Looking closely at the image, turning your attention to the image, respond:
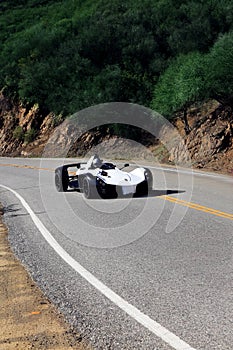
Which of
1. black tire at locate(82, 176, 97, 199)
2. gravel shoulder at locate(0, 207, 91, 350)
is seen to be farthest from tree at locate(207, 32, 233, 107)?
gravel shoulder at locate(0, 207, 91, 350)

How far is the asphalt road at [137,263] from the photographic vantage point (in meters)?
5.30

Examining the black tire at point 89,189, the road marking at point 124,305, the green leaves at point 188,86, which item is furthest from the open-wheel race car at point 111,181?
the green leaves at point 188,86

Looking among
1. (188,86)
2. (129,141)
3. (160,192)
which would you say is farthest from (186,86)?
(160,192)

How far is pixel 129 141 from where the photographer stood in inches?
1350

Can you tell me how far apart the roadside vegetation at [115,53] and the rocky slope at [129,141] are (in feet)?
3.29

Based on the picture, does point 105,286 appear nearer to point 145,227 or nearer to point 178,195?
point 145,227

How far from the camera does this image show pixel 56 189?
18031mm

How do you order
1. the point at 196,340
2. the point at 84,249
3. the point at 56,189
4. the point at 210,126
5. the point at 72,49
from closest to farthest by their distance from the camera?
the point at 196,340 → the point at 84,249 → the point at 56,189 → the point at 210,126 → the point at 72,49

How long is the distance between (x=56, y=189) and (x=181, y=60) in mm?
16972

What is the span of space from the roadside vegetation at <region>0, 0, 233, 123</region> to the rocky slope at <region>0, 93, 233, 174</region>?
100cm

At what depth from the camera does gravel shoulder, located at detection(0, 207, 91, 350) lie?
5043 millimetres

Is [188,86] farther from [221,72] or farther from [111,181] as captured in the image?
[111,181]

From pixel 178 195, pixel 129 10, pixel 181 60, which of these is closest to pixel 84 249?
Answer: pixel 178 195

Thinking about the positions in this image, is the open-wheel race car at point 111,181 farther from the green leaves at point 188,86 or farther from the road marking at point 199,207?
the green leaves at point 188,86
